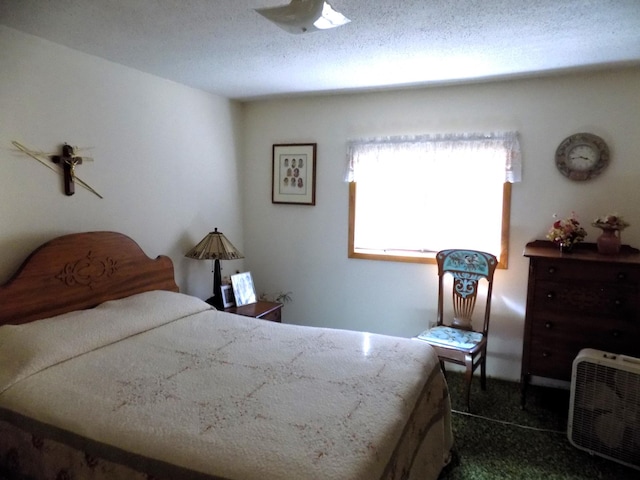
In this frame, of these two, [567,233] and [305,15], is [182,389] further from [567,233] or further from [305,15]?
[567,233]

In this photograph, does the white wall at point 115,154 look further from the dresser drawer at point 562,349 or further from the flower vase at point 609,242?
the flower vase at point 609,242

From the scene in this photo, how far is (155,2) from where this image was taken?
187 centimetres

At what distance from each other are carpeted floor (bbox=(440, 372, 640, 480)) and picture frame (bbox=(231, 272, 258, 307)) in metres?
1.75

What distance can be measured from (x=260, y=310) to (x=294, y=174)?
1310 millimetres

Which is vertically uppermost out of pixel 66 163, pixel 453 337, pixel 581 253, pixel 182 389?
pixel 66 163

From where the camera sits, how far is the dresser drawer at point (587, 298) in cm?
247

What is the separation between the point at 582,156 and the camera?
9.59ft

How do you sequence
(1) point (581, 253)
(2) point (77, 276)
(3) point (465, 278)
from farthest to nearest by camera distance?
(3) point (465, 278) < (1) point (581, 253) < (2) point (77, 276)

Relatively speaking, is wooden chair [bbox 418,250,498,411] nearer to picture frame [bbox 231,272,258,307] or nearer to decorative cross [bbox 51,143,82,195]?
picture frame [bbox 231,272,258,307]

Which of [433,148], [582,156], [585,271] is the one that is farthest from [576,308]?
[433,148]

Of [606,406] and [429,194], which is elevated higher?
[429,194]

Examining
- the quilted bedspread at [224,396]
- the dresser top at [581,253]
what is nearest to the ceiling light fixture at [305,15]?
the quilted bedspread at [224,396]

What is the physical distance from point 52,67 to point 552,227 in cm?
338

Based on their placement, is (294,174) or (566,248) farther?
(294,174)
